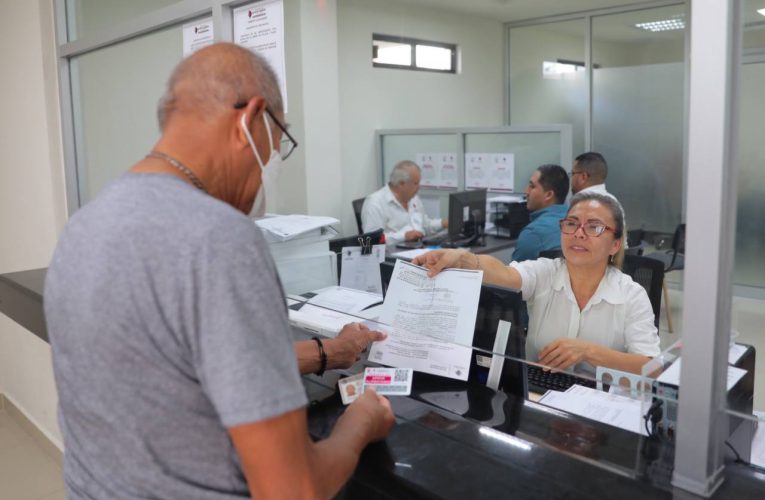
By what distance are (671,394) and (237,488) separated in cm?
69

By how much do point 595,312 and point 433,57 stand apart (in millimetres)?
5281

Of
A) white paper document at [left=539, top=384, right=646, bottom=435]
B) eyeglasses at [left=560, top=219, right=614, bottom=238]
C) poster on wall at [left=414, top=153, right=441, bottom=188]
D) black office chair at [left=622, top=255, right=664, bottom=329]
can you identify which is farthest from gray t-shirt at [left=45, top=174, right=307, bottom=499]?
poster on wall at [left=414, top=153, right=441, bottom=188]

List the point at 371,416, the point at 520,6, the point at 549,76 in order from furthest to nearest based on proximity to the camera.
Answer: the point at 549,76 < the point at 520,6 < the point at 371,416

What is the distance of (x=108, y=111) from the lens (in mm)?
2770

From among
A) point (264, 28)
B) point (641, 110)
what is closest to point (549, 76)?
point (641, 110)

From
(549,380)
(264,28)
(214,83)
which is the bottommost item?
(549,380)

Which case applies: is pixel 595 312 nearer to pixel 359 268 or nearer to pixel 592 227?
pixel 592 227

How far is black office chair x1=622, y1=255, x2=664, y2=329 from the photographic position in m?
2.11

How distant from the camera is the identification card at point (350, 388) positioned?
1329mm

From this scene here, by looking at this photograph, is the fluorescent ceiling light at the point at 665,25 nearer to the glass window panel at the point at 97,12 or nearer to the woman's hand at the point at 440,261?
the glass window panel at the point at 97,12

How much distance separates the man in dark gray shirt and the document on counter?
533 millimetres

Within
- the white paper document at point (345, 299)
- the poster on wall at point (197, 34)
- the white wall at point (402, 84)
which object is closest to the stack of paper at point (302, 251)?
the white paper document at point (345, 299)

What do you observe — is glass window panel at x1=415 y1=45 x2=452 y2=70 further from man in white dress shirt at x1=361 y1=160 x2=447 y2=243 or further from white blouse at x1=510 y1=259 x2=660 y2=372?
white blouse at x1=510 y1=259 x2=660 y2=372

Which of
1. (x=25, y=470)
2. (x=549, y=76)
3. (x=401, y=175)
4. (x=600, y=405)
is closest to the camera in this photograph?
(x=600, y=405)
